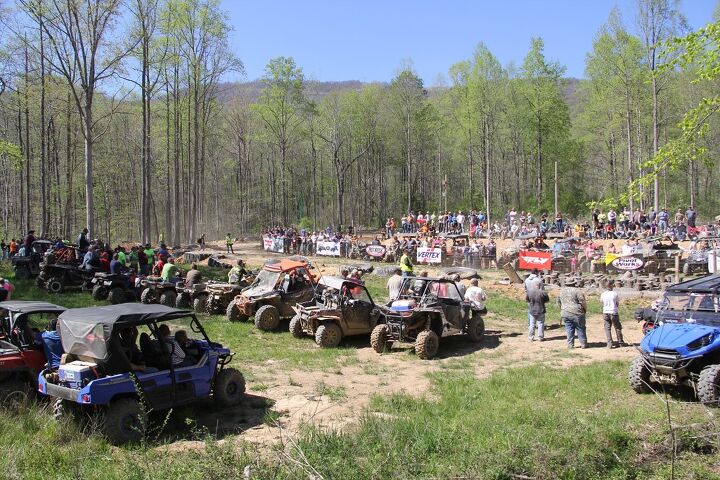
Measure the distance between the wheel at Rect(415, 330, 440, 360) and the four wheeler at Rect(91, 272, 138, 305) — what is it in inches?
377

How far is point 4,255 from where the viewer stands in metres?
32.0

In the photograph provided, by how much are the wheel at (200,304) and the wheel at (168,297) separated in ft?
2.73

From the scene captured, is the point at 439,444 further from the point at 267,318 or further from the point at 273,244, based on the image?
the point at 273,244

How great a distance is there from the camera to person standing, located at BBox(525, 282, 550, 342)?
14195 millimetres

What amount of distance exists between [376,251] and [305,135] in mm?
25833

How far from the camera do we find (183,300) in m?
17.5

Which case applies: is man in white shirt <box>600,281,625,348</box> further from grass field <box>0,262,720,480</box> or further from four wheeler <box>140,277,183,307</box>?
four wheeler <box>140,277,183,307</box>

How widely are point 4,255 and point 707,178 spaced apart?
5340 cm

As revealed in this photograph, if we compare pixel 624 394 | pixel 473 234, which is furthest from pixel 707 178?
pixel 624 394

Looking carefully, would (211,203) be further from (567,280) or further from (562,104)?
(567,280)

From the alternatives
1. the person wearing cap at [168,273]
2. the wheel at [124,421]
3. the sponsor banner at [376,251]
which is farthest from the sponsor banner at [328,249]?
the wheel at [124,421]

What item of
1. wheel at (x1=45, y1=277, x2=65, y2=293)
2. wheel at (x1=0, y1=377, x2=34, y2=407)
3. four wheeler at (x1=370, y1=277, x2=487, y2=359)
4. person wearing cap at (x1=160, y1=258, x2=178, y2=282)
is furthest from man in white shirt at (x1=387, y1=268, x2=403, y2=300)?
wheel at (x1=45, y1=277, x2=65, y2=293)

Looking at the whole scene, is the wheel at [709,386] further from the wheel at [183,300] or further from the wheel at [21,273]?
the wheel at [21,273]

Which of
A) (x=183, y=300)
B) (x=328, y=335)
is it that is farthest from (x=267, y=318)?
(x=183, y=300)
